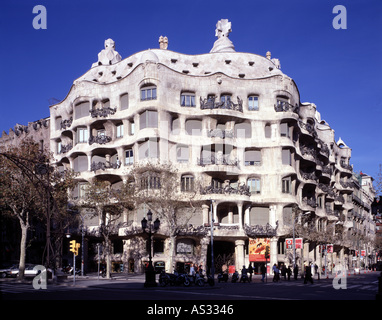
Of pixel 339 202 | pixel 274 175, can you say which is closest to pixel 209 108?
pixel 274 175

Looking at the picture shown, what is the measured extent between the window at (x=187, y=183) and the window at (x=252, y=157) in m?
6.64

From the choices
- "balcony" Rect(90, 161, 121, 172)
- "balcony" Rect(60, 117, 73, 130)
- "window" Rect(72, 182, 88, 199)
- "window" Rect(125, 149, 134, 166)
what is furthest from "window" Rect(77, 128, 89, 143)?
"window" Rect(125, 149, 134, 166)

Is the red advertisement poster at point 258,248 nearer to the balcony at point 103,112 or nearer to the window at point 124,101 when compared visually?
the window at point 124,101

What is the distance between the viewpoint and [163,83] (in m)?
55.0

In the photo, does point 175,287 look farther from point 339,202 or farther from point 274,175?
point 339,202

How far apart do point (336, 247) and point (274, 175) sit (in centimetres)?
2579

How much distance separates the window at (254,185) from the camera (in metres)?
57.6

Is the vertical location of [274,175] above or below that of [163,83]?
below

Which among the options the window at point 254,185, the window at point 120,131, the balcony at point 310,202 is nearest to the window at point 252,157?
the window at point 254,185

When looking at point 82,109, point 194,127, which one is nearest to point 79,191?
point 82,109

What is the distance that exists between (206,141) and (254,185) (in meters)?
7.15

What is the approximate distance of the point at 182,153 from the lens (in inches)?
2192

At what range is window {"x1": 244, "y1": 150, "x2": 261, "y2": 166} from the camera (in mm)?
58000
